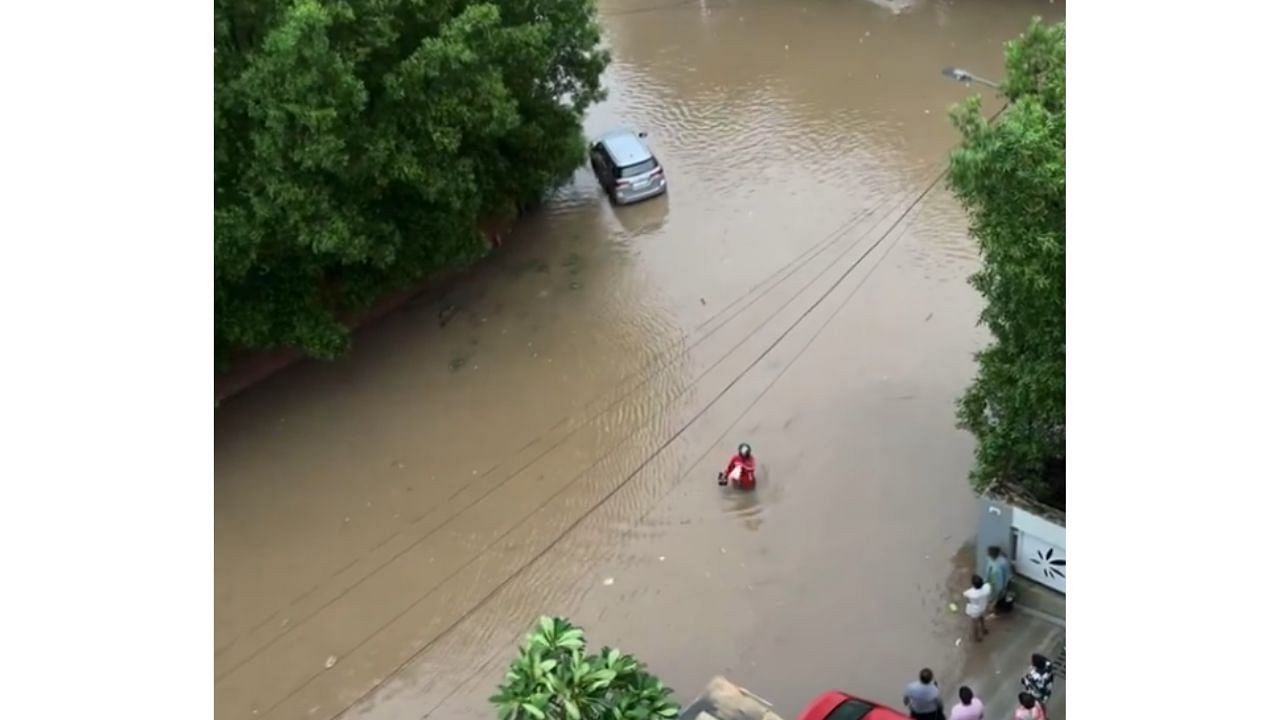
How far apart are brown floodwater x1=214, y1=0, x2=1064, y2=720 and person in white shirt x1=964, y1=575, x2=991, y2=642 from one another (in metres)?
0.25

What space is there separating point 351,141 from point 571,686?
709 cm

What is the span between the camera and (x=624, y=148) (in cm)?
1872

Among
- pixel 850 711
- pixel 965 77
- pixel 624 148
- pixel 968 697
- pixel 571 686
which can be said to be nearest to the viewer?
pixel 571 686

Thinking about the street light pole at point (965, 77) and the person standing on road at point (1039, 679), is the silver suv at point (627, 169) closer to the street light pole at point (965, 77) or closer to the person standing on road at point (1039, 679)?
the street light pole at point (965, 77)

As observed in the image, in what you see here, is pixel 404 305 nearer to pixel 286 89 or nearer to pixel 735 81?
pixel 286 89

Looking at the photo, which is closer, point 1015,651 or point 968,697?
point 968,697

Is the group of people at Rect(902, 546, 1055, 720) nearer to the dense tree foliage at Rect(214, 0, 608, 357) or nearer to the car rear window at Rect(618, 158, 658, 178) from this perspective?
the dense tree foliage at Rect(214, 0, 608, 357)

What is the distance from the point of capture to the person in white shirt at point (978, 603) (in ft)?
35.4

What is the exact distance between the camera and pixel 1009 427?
10633 mm

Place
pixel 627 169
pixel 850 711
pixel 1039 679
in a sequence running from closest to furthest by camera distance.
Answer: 1. pixel 850 711
2. pixel 1039 679
3. pixel 627 169

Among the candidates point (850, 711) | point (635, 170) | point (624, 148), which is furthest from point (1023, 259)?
point (624, 148)

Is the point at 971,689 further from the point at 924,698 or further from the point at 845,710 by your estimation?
the point at 845,710

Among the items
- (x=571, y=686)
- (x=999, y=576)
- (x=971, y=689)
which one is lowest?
(x=971, y=689)

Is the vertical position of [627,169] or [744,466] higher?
[627,169]
